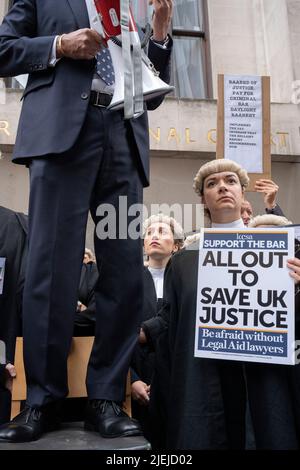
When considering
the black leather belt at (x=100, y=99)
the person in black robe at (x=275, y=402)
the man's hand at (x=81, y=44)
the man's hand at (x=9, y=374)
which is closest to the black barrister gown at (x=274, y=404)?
the person in black robe at (x=275, y=402)

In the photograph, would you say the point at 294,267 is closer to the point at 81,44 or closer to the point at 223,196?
the point at 223,196

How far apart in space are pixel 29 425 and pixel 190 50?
7.22 meters

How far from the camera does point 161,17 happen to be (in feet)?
6.73

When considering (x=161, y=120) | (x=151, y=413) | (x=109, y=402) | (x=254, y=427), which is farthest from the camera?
(x=161, y=120)

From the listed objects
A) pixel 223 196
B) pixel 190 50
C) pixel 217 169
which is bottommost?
pixel 223 196

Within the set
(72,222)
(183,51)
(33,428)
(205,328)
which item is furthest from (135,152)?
(183,51)

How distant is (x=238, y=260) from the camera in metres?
2.07

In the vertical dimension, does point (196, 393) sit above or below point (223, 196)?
below

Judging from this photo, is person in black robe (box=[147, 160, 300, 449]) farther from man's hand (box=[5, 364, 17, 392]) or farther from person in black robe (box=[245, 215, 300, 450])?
man's hand (box=[5, 364, 17, 392])

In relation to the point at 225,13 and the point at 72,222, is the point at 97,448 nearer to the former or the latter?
the point at 72,222

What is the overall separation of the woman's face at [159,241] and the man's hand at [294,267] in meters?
1.62

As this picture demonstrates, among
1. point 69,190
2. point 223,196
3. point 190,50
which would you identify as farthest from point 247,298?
point 190,50

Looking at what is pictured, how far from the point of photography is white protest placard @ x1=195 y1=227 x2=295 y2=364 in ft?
6.32

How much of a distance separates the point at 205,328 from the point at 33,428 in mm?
777
